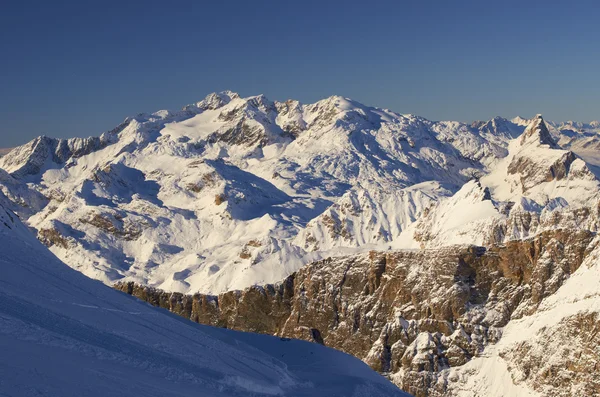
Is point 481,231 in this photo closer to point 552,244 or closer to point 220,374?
point 552,244

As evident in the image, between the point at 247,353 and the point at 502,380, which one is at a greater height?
the point at 502,380

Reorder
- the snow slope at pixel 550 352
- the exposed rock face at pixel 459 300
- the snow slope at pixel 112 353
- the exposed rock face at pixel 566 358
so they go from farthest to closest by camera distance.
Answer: the exposed rock face at pixel 459 300, the snow slope at pixel 550 352, the exposed rock face at pixel 566 358, the snow slope at pixel 112 353

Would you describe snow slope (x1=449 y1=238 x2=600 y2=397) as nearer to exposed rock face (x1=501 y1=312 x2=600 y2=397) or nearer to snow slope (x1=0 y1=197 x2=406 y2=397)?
exposed rock face (x1=501 y1=312 x2=600 y2=397)

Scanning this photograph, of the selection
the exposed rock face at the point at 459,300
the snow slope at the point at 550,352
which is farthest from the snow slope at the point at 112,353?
the exposed rock face at the point at 459,300

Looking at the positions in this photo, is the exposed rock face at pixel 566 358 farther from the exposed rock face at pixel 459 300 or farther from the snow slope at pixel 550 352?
the exposed rock face at pixel 459 300

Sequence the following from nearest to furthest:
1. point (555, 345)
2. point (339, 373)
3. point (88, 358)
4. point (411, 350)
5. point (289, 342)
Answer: point (88, 358) → point (339, 373) → point (289, 342) → point (555, 345) → point (411, 350)

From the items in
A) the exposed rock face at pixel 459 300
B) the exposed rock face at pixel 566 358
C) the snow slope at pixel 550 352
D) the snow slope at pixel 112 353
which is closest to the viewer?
the snow slope at pixel 112 353

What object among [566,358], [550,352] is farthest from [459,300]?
[566,358]

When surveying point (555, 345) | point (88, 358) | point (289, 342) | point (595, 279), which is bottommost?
point (88, 358)

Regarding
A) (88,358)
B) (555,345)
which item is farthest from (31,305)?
(555,345)
